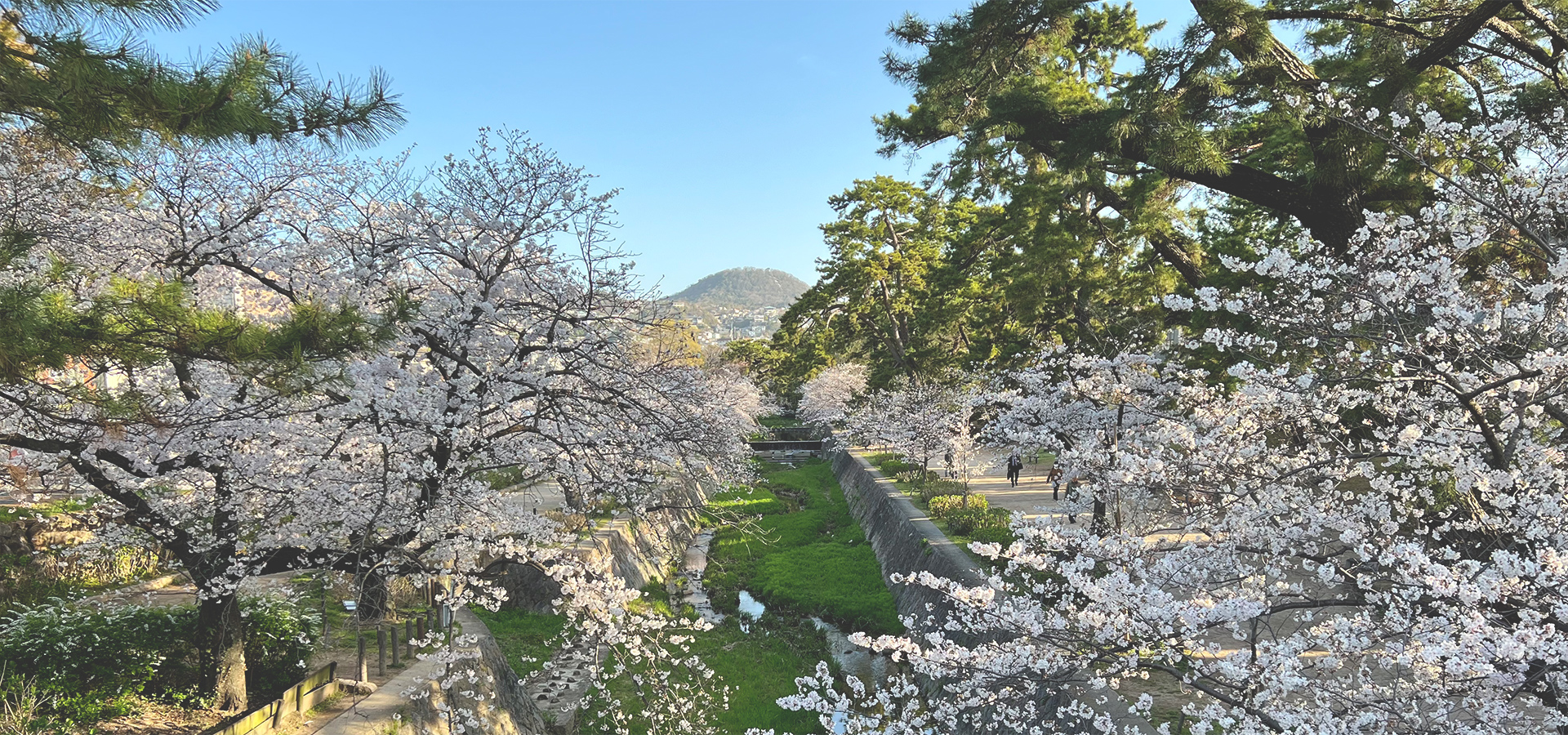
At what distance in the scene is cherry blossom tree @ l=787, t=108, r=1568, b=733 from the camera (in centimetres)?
324

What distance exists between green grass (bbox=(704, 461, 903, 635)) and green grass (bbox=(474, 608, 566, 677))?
2.90m

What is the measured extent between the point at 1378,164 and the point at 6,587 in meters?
15.3

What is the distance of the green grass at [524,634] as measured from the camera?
9.91m

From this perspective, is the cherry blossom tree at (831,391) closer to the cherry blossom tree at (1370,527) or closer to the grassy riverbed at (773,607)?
the grassy riverbed at (773,607)

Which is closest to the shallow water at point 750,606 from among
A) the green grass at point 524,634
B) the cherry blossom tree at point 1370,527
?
the green grass at point 524,634

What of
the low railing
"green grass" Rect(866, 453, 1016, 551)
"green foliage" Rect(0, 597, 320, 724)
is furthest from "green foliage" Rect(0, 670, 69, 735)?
"green grass" Rect(866, 453, 1016, 551)

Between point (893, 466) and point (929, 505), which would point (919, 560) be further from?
point (893, 466)

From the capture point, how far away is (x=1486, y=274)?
19.9 ft

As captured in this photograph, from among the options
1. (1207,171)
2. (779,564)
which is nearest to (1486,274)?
(1207,171)

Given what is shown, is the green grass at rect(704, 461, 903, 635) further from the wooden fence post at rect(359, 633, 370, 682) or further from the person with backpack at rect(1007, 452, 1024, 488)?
the wooden fence post at rect(359, 633, 370, 682)

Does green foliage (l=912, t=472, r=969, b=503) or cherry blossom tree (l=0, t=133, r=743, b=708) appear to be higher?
cherry blossom tree (l=0, t=133, r=743, b=708)

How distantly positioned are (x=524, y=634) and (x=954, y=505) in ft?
28.7

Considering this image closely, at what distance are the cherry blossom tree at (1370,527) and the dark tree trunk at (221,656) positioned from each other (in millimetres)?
5497

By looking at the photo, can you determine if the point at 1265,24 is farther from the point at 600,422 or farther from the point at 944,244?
the point at 944,244
